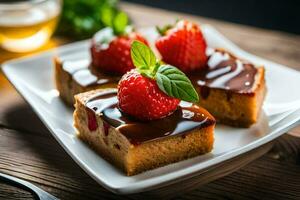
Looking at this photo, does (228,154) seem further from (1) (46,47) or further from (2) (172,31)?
(1) (46,47)

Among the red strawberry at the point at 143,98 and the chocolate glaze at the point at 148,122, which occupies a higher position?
the red strawberry at the point at 143,98

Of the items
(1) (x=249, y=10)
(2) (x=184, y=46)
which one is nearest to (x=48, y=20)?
(2) (x=184, y=46)

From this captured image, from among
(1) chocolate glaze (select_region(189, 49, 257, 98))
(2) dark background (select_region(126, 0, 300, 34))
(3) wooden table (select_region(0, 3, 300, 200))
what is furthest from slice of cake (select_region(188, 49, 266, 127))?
(2) dark background (select_region(126, 0, 300, 34))

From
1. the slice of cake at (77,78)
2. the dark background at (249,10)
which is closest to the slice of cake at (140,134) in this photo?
the slice of cake at (77,78)

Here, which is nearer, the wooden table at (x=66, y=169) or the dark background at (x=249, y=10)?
the wooden table at (x=66, y=169)

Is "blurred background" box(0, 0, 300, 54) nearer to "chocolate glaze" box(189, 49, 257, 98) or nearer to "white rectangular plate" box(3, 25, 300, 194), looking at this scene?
"white rectangular plate" box(3, 25, 300, 194)

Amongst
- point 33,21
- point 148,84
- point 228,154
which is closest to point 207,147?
point 228,154

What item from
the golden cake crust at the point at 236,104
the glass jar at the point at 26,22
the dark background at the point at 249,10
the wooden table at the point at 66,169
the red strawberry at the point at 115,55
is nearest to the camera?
the wooden table at the point at 66,169

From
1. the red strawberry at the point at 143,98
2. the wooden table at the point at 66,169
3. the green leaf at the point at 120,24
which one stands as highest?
the green leaf at the point at 120,24

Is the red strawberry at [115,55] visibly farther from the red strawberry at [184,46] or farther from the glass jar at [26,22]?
the glass jar at [26,22]
